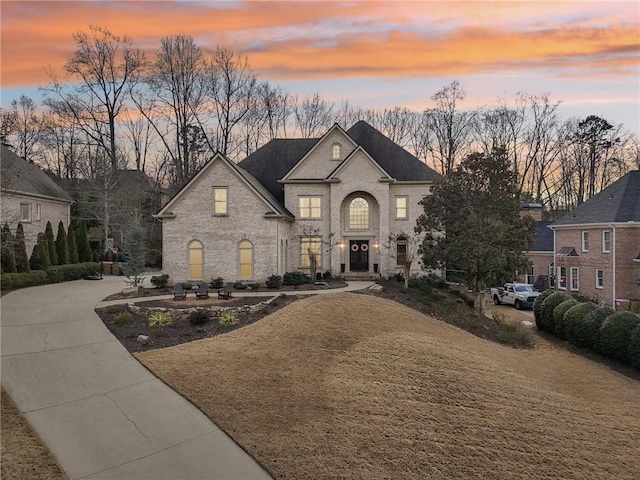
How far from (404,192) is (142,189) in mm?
31761

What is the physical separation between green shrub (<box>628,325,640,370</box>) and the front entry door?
16.4 m

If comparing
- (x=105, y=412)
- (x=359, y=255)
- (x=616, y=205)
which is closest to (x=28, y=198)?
(x=359, y=255)

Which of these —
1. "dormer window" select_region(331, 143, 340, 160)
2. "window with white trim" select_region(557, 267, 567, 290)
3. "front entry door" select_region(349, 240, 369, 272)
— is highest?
"dormer window" select_region(331, 143, 340, 160)

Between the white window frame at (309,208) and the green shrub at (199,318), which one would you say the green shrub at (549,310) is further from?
the green shrub at (199,318)

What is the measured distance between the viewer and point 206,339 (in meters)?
13.9

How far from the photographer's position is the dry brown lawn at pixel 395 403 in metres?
7.61

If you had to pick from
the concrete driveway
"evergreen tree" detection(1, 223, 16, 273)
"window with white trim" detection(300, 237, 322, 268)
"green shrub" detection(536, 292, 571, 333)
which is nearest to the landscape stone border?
the concrete driveway

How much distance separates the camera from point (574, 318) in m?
18.6

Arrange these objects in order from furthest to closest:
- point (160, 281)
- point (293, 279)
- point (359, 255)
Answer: point (359, 255) → point (293, 279) → point (160, 281)

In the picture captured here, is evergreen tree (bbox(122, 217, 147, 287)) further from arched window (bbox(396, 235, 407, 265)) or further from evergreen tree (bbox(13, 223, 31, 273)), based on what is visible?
arched window (bbox(396, 235, 407, 265))

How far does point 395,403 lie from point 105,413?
6041mm

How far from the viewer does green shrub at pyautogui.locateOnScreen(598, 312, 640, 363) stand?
15492 millimetres

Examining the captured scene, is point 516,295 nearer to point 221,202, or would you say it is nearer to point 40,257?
point 221,202

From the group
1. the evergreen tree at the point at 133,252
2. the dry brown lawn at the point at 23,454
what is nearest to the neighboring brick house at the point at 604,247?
the evergreen tree at the point at 133,252
